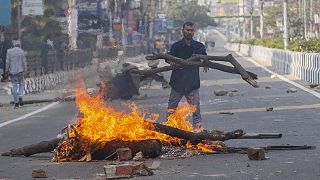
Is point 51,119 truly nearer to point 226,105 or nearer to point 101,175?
point 226,105

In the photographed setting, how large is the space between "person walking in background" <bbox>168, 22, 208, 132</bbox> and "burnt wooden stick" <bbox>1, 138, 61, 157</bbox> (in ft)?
8.06

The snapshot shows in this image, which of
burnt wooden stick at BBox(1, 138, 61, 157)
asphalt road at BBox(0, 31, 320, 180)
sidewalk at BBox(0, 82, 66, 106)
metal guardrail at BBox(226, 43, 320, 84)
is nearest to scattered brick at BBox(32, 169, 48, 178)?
asphalt road at BBox(0, 31, 320, 180)

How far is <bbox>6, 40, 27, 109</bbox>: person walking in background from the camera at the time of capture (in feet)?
88.3

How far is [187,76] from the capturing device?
15.3 meters

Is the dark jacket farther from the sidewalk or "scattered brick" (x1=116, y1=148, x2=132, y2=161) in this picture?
the sidewalk

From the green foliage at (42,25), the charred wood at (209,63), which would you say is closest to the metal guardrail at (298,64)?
the green foliage at (42,25)

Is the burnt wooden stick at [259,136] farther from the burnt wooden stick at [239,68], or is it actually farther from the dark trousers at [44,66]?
the dark trousers at [44,66]

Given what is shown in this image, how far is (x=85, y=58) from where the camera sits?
2092 inches

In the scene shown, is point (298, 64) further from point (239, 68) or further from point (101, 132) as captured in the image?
point (101, 132)

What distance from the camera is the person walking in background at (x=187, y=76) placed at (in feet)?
49.2

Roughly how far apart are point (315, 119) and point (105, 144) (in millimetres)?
7287

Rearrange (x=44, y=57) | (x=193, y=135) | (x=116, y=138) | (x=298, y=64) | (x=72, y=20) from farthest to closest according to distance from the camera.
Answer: (x=72, y=20) → (x=298, y=64) → (x=44, y=57) → (x=193, y=135) → (x=116, y=138)

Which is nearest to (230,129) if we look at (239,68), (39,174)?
(239,68)

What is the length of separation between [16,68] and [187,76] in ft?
41.2
